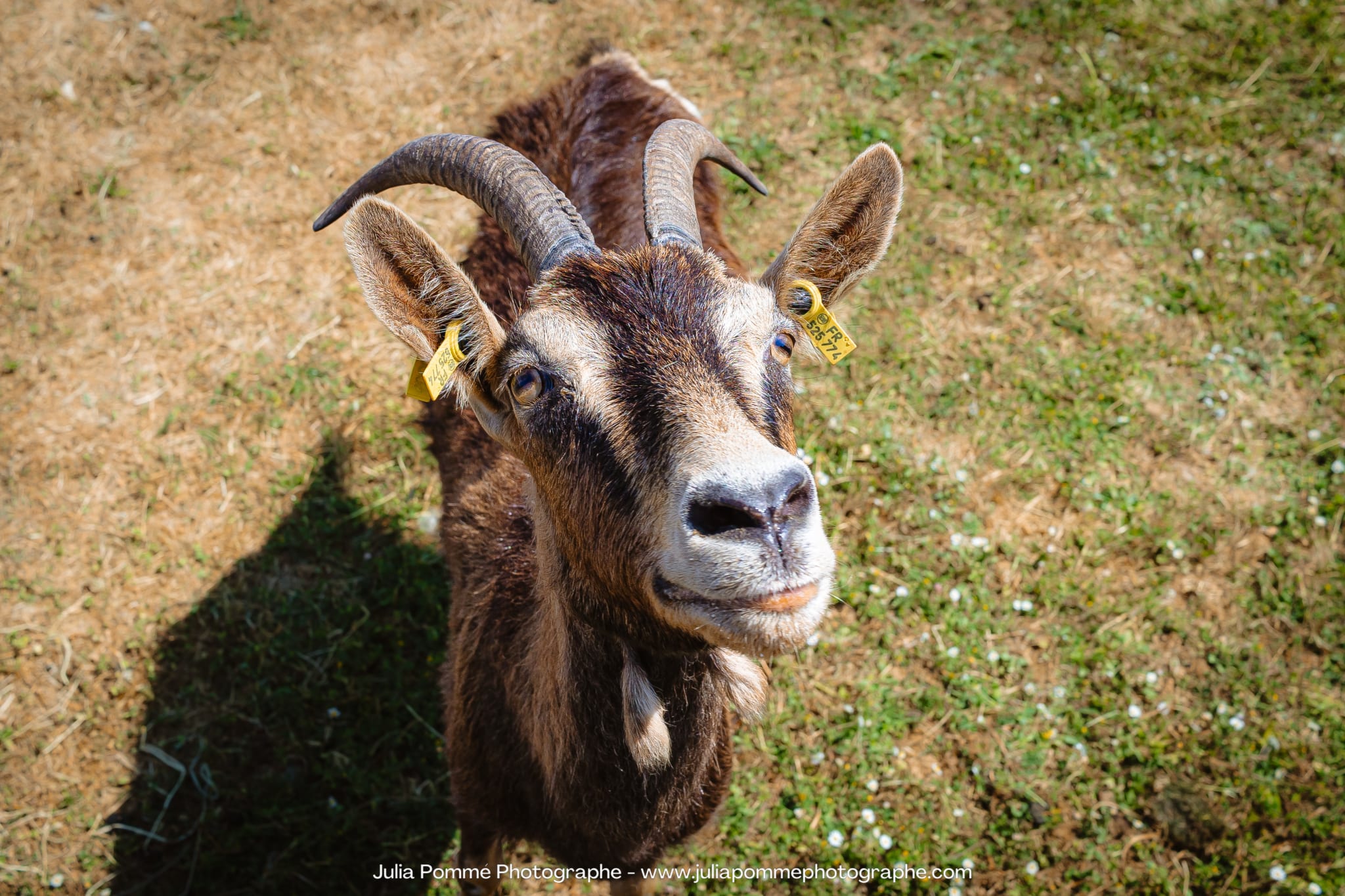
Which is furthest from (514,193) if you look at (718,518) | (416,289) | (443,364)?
(718,518)

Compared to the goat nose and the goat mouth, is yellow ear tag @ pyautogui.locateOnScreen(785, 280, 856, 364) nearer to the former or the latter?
the goat nose

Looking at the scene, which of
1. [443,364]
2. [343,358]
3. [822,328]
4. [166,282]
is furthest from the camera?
[166,282]

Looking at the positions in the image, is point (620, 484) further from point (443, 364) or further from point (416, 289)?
point (416, 289)

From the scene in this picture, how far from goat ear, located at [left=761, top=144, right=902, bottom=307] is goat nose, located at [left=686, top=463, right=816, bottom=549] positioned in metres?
1.10

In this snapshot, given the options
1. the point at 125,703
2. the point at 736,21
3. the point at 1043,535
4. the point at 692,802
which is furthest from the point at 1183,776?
the point at 736,21

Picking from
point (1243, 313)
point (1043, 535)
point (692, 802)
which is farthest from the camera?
point (1243, 313)

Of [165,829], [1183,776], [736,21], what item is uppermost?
[736,21]

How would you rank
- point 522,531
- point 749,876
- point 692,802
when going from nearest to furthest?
1. point 692,802
2. point 522,531
3. point 749,876

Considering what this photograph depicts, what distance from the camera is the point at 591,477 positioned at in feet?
7.96

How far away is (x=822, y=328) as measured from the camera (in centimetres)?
281

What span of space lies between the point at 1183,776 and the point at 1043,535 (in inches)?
60.8

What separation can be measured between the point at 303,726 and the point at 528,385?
3398mm

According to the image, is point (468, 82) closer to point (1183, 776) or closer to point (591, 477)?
point (591, 477)

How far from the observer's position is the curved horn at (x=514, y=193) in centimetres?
278
